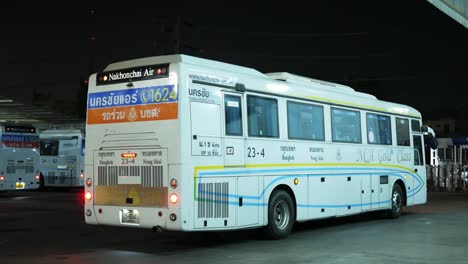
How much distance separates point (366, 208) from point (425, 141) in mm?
5459

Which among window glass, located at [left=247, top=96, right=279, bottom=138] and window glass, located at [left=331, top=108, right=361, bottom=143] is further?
window glass, located at [left=331, top=108, right=361, bottom=143]

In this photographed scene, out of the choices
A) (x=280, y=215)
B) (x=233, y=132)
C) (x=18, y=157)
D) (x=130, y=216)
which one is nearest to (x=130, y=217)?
(x=130, y=216)

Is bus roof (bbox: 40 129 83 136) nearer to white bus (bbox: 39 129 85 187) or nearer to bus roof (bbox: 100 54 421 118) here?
white bus (bbox: 39 129 85 187)

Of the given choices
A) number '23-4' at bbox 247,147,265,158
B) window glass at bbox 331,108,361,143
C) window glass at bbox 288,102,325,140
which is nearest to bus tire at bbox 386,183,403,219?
window glass at bbox 331,108,361,143

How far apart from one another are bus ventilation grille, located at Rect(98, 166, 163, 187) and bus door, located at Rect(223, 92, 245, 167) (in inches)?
51.8

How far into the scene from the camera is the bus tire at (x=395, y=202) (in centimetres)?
1772

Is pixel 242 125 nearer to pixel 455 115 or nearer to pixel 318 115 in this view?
pixel 318 115

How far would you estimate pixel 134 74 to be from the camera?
11.8 metres

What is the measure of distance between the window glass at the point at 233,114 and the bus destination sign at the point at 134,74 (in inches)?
53.7

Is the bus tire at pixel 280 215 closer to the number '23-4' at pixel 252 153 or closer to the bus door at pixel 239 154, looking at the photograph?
the bus door at pixel 239 154

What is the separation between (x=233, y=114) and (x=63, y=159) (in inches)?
958

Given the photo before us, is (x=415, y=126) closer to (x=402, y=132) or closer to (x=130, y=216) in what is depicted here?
(x=402, y=132)

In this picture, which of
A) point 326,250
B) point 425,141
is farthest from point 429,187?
point 326,250

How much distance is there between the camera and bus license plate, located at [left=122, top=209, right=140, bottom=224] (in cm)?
1140
